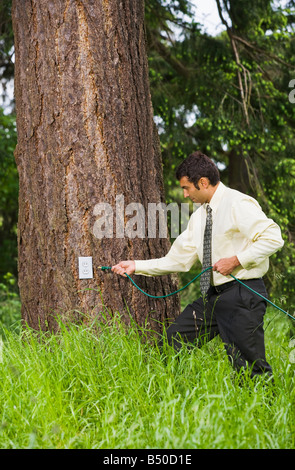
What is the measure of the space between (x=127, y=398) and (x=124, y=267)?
104 centimetres

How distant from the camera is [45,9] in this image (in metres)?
3.87

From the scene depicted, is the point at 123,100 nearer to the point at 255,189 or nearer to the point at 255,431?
the point at 255,431

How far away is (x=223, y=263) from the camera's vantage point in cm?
345

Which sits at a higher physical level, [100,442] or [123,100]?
[123,100]

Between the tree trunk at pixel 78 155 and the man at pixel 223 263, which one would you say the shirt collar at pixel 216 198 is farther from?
the tree trunk at pixel 78 155

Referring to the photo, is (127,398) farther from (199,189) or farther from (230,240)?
(199,189)

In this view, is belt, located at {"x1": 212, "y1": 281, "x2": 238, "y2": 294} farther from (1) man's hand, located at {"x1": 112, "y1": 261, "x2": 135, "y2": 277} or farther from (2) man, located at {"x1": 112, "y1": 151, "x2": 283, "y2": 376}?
(1) man's hand, located at {"x1": 112, "y1": 261, "x2": 135, "y2": 277}

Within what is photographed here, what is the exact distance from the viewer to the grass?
2.62m

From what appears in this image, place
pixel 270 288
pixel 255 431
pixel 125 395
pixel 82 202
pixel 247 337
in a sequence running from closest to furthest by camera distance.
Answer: pixel 255 431, pixel 125 395, pixel 247 337, pixel 82 202, pixel 270 288

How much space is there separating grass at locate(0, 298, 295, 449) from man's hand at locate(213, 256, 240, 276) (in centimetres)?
52

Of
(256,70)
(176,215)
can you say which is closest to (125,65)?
(176,215)

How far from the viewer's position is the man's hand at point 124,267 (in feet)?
12.3

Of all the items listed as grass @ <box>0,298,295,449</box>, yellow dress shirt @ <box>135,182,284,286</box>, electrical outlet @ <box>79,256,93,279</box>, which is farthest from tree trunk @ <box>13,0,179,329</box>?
A: grass @ <box>0,298,295,449</box>
